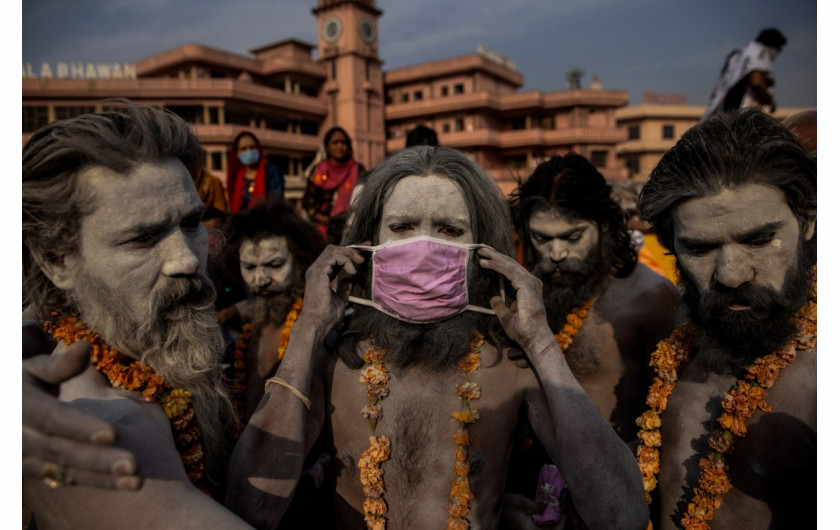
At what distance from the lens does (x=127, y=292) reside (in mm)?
1835

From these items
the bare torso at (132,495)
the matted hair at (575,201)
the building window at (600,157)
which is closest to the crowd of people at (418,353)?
the bare torso at (132,495)

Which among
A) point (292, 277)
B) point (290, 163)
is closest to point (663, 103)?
point (290, 163)

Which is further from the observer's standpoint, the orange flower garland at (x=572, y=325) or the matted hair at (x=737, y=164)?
the orange flower garland at (x=572, y=325)

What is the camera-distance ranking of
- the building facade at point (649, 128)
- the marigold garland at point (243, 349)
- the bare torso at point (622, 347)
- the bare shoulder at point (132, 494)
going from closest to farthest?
the bare shoulder at point (132, 494) → the bare torso at point (622, 347) → the marigold garland at point (243, 349) → the building facade at point (649, 128)

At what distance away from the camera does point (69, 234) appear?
1.80 metres

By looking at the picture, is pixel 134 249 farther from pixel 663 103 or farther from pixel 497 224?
pixel 663 103

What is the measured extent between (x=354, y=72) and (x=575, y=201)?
3400 centimetres

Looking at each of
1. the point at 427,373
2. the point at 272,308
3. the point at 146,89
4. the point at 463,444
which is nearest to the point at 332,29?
the point at 146,89

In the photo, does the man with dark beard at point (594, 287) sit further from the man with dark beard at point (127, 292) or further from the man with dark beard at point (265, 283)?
the man with dark beard at point (127, 292)

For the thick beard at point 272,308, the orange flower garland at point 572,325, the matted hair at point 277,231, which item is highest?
the matted hair at point 277,231

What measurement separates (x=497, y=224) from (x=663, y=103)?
173 ft

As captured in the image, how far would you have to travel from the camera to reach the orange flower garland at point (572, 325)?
4129 millimetres

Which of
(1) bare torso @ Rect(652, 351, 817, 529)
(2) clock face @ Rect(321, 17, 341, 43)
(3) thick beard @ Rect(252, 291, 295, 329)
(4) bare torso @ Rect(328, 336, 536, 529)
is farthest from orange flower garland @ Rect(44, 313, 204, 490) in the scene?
(2) clock face @ Rect(321, 17, 341, 43)

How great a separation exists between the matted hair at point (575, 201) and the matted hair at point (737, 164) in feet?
5.43
